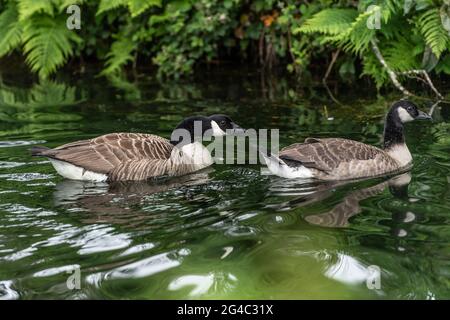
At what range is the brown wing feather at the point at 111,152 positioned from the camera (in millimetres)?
7867

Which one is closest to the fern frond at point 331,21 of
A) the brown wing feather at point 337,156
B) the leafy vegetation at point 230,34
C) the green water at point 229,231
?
the leafy vegetation at point 230,34

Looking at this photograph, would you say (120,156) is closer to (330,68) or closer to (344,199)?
(344,199)

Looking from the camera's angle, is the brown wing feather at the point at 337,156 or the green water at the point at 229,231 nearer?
the green water at the point at 229,231

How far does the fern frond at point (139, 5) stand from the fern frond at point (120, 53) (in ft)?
3.67

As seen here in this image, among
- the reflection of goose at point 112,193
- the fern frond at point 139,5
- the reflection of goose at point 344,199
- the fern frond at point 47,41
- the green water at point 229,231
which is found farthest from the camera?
the fern frond at point 47,41

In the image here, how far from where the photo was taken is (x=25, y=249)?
575 centimetres

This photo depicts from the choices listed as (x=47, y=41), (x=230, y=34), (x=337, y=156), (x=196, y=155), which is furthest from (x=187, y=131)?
(x=47, y=41)

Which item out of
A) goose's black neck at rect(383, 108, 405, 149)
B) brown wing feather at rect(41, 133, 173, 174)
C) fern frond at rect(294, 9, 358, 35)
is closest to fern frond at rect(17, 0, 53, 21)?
fern frond at rect(294, 9, 358, 35)

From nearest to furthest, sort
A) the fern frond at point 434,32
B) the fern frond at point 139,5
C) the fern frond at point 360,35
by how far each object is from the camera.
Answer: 1. the fern frond at point 434,32
2. the fern frond at point 360,35
3. the fern frond at point 139,5

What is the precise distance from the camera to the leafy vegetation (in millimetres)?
11366

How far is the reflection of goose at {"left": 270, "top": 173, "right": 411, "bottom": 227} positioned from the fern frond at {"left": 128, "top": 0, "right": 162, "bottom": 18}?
7.31m

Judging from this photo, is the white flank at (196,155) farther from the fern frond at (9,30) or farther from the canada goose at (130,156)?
the fern frond at (9,30)

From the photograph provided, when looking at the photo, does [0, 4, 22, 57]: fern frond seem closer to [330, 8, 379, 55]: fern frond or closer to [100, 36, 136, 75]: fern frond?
[100, 36, 136, 75]: fern frond
